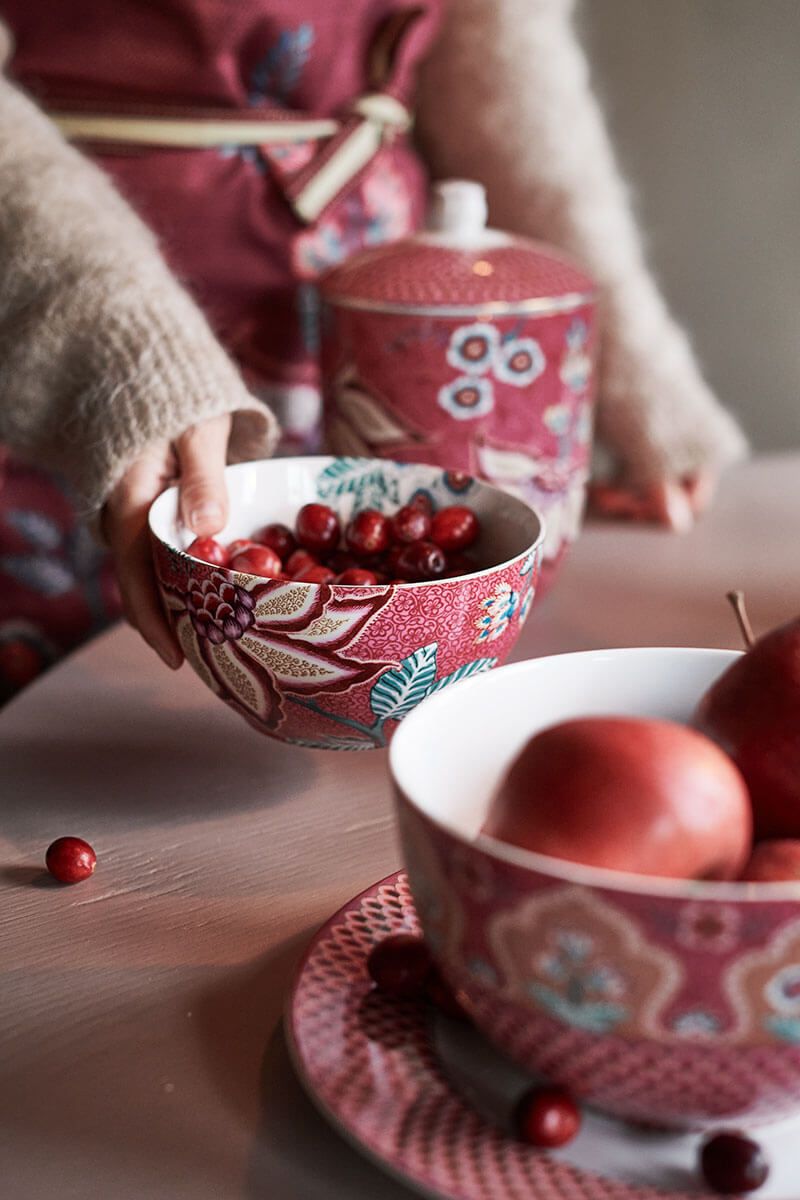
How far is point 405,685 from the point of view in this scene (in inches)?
18.8

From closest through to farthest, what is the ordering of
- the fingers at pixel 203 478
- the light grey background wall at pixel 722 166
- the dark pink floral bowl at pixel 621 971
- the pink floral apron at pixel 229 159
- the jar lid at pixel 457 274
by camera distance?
the dark pink floral bowl at pixel 621 971
the fingers at pixel 203 478
the jar lid at pixel 457 274
the pink floral apron at pixel 229 159
the light grey background wall at pixel 722 166

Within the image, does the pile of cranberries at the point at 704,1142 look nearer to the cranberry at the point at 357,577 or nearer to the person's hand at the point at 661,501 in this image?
the cranberry at the point at 357,577

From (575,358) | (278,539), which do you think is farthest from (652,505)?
(278,539)

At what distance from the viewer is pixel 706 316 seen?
1513mm

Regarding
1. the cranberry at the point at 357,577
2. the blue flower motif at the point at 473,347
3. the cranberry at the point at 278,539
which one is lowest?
the cranberry at the point at 278,539

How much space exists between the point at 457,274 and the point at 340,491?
0.57ft

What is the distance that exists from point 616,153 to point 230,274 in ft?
2.42

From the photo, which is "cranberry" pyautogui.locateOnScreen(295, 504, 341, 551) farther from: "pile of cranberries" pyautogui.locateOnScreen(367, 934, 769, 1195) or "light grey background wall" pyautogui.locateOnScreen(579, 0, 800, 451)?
"light grey background wall" pyautogui.locateOnScreen(579, 0, 800, 451)

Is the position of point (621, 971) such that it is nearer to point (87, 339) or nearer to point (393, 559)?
point (393, 559)

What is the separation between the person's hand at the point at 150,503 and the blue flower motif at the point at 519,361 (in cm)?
A: 18

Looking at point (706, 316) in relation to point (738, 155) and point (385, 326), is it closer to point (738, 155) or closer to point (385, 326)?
point (738, 155)

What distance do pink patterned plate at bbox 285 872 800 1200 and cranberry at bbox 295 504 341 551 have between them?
25 cm

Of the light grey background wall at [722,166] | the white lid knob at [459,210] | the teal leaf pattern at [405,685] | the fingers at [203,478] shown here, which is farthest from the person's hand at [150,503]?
the light grey background wall at [722,166]

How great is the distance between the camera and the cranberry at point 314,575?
520 millimetres
